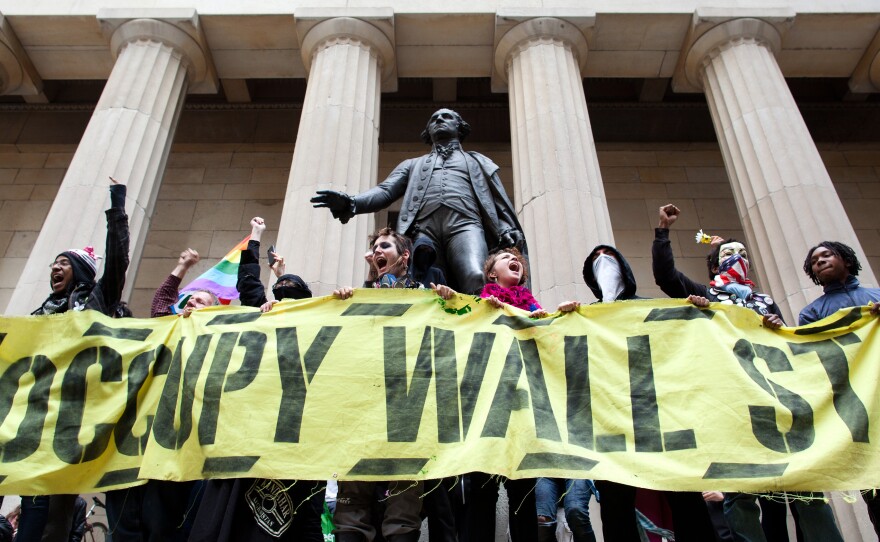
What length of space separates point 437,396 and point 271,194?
406 inches

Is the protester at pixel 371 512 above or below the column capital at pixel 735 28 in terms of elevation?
below

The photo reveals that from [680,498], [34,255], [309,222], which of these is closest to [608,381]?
[680,498]

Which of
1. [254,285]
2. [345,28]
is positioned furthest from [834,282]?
[345,28]

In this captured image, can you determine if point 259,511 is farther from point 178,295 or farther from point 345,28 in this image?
point 345,28

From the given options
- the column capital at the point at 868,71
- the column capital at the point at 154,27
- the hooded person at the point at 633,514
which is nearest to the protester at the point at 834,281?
the hooded person at the point at 633,514

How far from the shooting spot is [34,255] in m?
9.11

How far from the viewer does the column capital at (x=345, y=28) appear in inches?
448

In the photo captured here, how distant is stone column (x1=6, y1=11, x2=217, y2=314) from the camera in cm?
910

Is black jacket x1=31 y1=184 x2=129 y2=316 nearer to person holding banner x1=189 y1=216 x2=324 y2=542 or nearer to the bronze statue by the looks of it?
the bronze statue

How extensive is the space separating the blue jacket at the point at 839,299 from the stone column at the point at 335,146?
4.92 meters

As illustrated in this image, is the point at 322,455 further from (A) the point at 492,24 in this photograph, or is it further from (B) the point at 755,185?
(A) the point at 492,24

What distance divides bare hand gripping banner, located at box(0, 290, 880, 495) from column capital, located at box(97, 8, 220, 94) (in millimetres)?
7584

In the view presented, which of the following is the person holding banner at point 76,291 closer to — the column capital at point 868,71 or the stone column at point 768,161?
the stone column at point 768,161

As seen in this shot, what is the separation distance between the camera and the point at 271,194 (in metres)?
14.3
